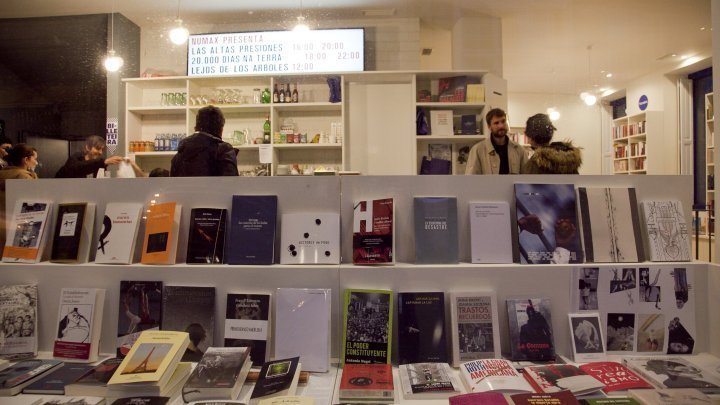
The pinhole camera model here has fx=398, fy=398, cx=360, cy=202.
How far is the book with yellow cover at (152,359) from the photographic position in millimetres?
1218

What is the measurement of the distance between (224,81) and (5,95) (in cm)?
195

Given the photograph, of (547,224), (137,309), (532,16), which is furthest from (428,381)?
(532,16)

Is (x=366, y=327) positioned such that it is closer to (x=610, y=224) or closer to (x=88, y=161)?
(x=610, y=224)

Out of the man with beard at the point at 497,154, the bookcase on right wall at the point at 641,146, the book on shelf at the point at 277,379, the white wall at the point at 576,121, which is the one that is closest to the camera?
the book on shelf at the point at 277,379

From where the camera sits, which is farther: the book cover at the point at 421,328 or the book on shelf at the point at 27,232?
the book on shelf at the point at 27,232

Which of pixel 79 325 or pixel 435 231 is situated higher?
pixel 435 231

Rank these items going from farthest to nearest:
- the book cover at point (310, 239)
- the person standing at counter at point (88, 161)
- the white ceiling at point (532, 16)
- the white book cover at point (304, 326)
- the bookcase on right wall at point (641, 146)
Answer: the bookcase on right wall at point (641, 146) → the white ceiling at point (532, 16) → the person standing at counter at point (88, 161) → the book cover at point (310, 239) → the white book cover at point (304, 326)

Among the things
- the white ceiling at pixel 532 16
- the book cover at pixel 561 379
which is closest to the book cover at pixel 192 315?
the book cover at pixel 561 379

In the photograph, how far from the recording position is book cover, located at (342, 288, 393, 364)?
4.60 feet

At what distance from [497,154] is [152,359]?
2.40 meters

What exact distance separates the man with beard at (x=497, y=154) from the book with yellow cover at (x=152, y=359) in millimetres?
2173

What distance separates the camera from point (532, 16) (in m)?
4.84

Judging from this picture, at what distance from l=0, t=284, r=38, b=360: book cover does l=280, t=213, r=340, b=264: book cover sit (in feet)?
3.30

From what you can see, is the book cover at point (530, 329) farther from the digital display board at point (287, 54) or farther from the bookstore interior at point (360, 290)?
the digital display board at point (287, 54)
